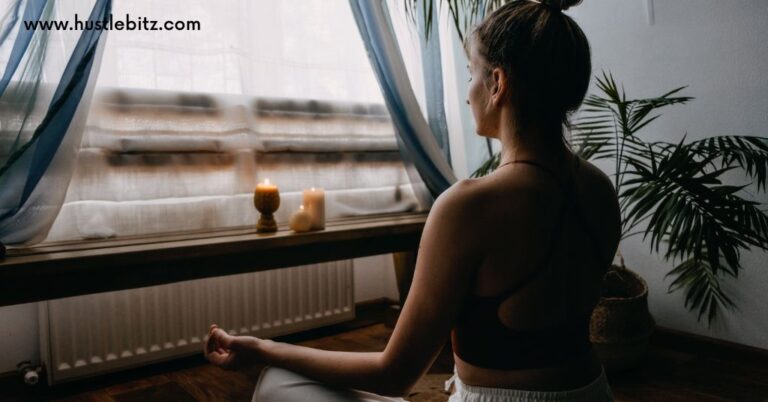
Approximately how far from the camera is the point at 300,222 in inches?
74.3

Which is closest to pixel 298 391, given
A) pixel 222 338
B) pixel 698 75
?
pixel 222 338

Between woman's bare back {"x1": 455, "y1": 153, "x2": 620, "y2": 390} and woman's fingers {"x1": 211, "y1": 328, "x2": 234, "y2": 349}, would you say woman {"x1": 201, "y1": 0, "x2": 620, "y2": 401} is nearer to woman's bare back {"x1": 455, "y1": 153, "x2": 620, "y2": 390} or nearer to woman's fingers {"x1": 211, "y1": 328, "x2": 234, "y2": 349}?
woman's bare back {"x1": 455, "y1": 153, "x2": 620, "y2": 390}

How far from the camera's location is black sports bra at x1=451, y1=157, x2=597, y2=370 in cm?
72

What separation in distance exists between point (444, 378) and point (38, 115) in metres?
1.48

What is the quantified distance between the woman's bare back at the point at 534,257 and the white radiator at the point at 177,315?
1481mm

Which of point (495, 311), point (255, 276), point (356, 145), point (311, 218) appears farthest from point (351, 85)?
point (495, 311)

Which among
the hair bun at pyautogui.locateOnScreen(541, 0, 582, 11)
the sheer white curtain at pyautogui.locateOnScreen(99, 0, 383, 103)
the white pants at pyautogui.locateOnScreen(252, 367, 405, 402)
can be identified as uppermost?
the sheer white curtain at pyautogui.locateOnScreen(99, 0, 383, 103)

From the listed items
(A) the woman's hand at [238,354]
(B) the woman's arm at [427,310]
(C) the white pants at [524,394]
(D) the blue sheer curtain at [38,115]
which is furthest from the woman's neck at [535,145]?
(D) the blue sheer curtain at [38,115]

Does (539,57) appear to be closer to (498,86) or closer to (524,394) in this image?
(498,86)

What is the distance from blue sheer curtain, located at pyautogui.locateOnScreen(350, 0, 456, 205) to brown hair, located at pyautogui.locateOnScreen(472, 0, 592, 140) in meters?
1.39

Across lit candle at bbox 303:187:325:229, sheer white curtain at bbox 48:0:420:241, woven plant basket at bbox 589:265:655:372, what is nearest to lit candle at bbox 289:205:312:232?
lit candle at bbox 303:187:325:229

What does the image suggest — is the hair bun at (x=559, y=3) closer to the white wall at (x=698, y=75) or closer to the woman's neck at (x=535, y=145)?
the woman's neck at (x=535, y=145)

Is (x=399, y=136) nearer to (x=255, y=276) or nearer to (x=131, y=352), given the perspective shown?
(x=255, y=276)

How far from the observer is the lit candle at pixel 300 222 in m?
1.88
